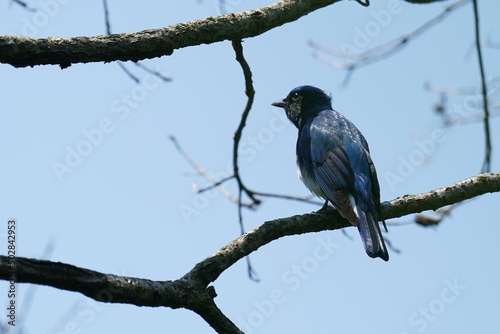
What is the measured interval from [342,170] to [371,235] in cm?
87

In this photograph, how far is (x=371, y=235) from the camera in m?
5.17

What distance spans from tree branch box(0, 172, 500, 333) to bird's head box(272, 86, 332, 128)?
275cm

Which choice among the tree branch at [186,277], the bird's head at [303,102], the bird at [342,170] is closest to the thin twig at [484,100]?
the tree branch at [186,277]

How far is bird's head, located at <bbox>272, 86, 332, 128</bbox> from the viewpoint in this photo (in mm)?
7449

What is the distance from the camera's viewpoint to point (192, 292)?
3.30 meters

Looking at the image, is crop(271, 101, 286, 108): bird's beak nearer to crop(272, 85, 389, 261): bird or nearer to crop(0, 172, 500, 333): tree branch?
crop(272, 85, 389, 261): bird

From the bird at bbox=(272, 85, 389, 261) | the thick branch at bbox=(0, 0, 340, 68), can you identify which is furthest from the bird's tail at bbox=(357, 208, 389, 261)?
the thick branch at bbox=(0, 0, 340, 68)

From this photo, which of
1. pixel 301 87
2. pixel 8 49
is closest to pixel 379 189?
pixel 301 87

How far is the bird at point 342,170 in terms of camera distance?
5.25 metres

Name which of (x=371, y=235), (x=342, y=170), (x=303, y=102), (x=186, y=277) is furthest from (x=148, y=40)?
(x=303, y=102)

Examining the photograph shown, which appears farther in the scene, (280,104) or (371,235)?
(280,104)

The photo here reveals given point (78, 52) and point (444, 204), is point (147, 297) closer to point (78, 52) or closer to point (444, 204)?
point (78, 52)

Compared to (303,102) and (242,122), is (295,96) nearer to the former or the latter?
(303,102)

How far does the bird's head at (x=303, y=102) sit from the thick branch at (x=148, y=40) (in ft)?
9.70
